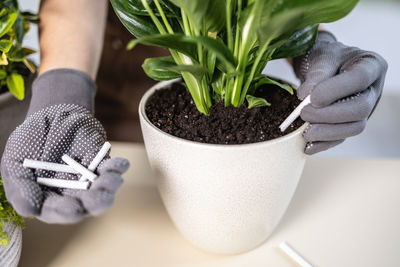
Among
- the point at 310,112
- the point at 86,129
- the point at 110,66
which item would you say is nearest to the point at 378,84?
the point at 310,112

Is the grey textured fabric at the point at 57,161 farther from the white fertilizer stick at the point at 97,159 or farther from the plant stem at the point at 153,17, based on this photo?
the plant stem at the point at 153,17

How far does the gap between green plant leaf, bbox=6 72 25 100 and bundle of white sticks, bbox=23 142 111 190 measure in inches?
8.6

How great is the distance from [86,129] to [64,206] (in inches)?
5.0

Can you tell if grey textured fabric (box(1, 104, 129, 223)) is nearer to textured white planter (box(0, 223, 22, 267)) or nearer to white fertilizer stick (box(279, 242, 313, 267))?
textured white planter (box(0, 223, 22, 267))

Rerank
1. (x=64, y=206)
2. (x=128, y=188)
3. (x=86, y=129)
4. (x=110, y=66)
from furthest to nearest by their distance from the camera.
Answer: (x=110, y=66) → (x=128, y=188) → (x=86, y=129) → (x=64, y=206)

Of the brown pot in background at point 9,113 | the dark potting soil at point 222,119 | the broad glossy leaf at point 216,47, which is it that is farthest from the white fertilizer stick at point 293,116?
the brown pot in background at point 9,113

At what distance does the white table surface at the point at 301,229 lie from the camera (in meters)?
0.48

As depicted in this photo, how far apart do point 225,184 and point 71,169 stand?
0.18m

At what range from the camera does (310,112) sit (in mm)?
418

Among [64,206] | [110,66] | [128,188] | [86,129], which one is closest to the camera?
[64,206]

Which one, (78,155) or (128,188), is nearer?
(78,155)

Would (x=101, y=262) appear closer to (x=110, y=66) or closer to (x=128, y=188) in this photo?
(x=128, y=188)

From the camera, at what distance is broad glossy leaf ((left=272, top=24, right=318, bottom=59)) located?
46 cm

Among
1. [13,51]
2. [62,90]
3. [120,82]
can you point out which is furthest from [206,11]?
[120,82]
